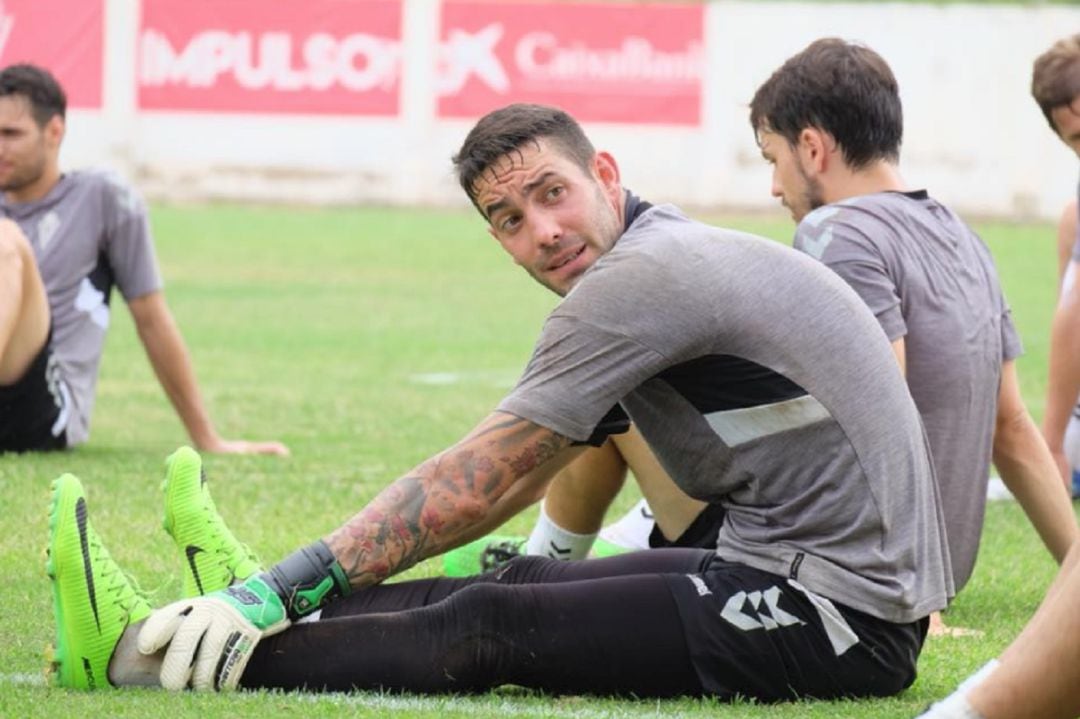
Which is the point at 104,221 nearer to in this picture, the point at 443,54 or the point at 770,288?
the point at 770,288

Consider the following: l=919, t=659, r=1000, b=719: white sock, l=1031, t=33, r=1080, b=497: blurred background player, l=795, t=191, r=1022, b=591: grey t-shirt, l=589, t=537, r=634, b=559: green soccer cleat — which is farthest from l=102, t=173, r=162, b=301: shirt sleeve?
l=919, t=659, r=1000, b=719: white sock

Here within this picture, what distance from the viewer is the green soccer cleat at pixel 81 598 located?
4.16m

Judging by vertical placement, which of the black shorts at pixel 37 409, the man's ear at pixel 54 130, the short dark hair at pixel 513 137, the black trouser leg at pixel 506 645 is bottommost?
the black shorts at pixel 37 409

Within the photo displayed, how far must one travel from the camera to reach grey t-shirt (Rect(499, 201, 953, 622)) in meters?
4.08

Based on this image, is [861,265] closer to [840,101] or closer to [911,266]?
[911,266]

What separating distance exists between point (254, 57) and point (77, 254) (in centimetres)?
1832

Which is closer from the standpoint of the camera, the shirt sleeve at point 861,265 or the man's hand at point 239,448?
A: the shirt sleeve at point 861,265

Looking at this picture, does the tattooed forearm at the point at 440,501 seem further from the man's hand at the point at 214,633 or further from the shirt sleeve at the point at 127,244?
the shirt sleeve at the point at 127,244

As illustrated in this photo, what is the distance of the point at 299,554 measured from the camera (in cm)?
409

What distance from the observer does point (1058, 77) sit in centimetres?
622

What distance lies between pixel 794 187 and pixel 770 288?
131 cm

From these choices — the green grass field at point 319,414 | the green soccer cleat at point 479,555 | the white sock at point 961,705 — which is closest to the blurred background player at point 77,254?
the green grass field at point 319,414

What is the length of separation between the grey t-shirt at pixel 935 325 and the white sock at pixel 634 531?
1058mm

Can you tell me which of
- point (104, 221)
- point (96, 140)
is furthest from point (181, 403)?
point (96, 140)
